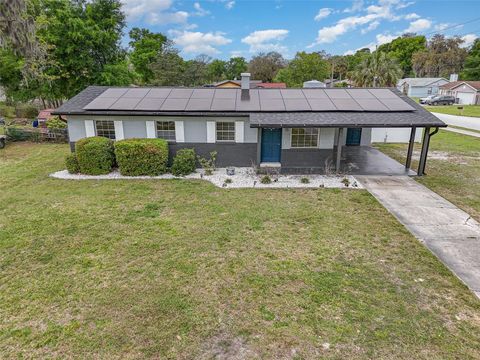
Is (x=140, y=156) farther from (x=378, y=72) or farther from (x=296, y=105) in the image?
(x=378, y=72)

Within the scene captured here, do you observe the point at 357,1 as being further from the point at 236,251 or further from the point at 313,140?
the point at 236,251

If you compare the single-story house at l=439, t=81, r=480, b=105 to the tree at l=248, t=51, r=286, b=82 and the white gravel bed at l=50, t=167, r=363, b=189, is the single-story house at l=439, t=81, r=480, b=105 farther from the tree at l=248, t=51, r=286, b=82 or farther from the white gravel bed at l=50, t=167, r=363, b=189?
the white gravel bed at l=50, t=167, r=363, b=189

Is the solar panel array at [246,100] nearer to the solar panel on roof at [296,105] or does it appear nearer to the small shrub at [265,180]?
the solar panel on roof at [296,105]

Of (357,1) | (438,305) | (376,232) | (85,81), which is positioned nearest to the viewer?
(438,305)

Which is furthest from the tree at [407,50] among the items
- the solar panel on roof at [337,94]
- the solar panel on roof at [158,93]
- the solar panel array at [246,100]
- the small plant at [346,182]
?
the small plant at [346,182]

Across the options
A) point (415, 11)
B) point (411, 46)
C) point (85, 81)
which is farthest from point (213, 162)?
point (411, 46)
